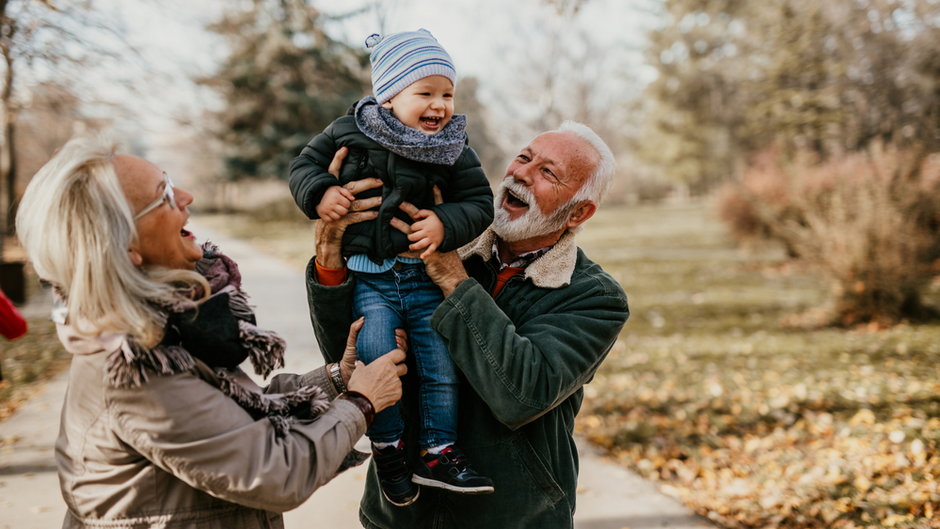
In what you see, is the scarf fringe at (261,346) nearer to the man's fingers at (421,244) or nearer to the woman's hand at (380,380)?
the woman's hand at (380,380)

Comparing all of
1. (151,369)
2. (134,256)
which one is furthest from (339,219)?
(151,369)

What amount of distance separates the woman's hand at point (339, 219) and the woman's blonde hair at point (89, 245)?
61 centimetres

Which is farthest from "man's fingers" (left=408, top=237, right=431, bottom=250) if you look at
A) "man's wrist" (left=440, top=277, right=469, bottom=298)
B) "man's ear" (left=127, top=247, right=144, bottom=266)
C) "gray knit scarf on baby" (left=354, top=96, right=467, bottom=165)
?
"man's ear" (left=127, top=247, right=144, bottom=266)

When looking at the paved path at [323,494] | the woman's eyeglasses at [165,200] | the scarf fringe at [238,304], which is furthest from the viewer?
the paved path at [323,494]

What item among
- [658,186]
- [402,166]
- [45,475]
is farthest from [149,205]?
[658,186]

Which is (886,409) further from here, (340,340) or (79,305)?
(79,305)

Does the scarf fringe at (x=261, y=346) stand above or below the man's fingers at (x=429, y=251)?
below

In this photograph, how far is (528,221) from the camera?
2244mm

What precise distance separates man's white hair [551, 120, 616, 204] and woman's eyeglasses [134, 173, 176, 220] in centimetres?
123

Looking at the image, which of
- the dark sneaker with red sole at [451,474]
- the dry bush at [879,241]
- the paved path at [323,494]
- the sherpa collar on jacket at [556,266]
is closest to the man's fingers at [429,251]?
the sherpa collar on jacket at [556,266]

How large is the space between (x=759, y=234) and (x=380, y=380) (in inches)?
638

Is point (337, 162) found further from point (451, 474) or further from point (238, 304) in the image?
point (451, 474)

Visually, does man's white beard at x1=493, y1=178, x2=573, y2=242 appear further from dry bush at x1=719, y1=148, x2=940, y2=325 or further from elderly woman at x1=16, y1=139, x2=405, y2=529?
dry bush at x1=719, y1=148, x2=940, y2=325

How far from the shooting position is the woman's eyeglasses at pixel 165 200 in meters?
1.57
